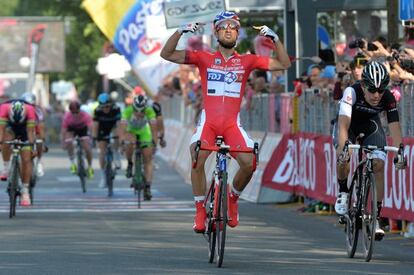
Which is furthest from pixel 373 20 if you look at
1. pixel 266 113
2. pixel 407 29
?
pixel 407 29

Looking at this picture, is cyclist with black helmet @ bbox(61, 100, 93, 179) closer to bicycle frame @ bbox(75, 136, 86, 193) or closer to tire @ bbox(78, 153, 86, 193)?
bicycle frame @ bbox(75, 136, 86, 193)

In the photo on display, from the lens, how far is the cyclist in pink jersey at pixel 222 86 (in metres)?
14.3

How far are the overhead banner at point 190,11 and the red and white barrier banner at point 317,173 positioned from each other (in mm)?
3455

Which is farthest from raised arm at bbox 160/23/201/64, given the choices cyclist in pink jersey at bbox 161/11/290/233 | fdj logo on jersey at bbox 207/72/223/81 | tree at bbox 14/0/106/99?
tree at bbox 14/0/106/99

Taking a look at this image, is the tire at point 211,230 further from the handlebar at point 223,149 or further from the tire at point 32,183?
the tire at point 32,183

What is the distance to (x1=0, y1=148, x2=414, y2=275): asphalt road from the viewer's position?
13695mm

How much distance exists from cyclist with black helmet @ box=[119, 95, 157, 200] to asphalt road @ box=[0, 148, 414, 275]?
61 centimetres

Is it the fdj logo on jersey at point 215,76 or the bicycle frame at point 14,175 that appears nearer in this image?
the fdj logo on jersey at point 215,76

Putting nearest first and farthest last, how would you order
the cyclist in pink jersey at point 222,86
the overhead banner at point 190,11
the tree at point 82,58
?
the cyclist in pink jersey at point 222,86 → the overhead banner at point 190,11 → the tree at point 82,58

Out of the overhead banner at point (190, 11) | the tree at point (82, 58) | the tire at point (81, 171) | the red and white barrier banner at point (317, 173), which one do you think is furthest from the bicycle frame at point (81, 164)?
the tree at point (82, 58)

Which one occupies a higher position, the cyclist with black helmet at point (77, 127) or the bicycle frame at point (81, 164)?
the cyclist with black helmet at point (77, 127)

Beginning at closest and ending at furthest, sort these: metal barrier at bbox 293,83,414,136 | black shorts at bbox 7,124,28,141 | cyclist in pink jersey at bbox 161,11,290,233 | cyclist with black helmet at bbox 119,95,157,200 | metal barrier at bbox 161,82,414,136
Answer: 1. cyclist in pink jersey at bbox 161,11,290,233
2. metal barrier at bbox 161,82,414,136
3. metal barrier at bbox 293,83,414,136
4. black shorts at bbox 7,124,28,141
5. cyclist with black helmet at bbox 119,95,157,200

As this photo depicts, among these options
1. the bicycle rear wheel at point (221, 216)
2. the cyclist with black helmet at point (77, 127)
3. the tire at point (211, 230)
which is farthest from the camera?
the cyclist with black helmet at point (77, 127)

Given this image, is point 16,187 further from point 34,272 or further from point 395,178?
point 34,272
